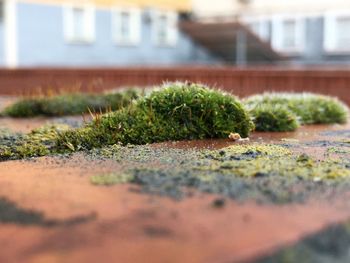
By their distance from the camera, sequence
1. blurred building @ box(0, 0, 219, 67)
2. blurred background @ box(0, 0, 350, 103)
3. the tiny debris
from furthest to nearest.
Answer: blurred background @ box(0, 0, 350, 103)
blurred building @ box(0, 0, 219, 67)
the tiny debris

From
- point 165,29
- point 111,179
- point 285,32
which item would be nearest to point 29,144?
point 111,179

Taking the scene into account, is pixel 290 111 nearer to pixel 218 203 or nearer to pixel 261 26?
pixel 218 203

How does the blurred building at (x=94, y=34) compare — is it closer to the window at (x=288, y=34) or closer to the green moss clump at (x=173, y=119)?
the window at (x=288, y=34)

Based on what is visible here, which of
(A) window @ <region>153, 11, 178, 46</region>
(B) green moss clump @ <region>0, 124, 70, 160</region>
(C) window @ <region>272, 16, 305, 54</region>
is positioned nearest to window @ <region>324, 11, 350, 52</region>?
(C) window @ <region>272, 16, 305, 54</region>

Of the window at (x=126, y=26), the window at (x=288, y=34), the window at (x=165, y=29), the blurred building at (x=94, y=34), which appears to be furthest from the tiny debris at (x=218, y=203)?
the window at (x=165, y=29)

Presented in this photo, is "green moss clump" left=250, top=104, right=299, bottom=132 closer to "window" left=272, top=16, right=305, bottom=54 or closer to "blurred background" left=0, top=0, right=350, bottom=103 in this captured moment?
"blurred background" left=0, top=0, right=350, bottom=103

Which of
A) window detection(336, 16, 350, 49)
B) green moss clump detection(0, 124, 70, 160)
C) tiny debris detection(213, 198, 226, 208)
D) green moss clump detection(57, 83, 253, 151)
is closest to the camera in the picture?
tiny debris detection(213, 198, 226, 208)

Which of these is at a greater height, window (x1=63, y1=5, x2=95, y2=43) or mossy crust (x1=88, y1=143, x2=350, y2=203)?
window (x1=63, y1=5, x2=95, y2=43)
